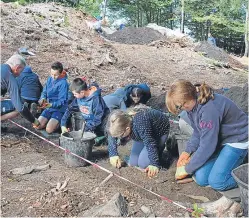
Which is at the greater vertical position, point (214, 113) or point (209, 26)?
point (214, 113)

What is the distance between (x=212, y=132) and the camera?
335 centimetres

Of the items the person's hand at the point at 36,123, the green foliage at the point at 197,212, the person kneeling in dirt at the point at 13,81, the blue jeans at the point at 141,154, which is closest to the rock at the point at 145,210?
the green foliage at the point at 197,212

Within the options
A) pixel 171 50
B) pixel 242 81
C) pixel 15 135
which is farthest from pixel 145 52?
pixel 15 135

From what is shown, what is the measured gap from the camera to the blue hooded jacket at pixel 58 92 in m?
5.73

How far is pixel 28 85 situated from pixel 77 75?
3855 mm

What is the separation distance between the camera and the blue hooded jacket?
5.73 m

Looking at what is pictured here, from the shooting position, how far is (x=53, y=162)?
4301 mm

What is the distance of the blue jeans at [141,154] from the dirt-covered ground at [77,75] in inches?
4.9

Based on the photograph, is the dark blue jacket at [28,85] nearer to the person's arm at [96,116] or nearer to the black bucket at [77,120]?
the black bucket at [77,120]

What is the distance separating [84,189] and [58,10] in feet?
53.7

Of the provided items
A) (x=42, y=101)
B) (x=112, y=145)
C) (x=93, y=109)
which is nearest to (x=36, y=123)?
(x=42, y=101)

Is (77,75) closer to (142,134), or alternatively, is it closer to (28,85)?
(28,85)

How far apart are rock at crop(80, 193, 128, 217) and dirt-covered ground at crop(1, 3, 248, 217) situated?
0.06m

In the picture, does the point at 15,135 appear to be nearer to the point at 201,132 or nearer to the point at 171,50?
the point at 201,132
